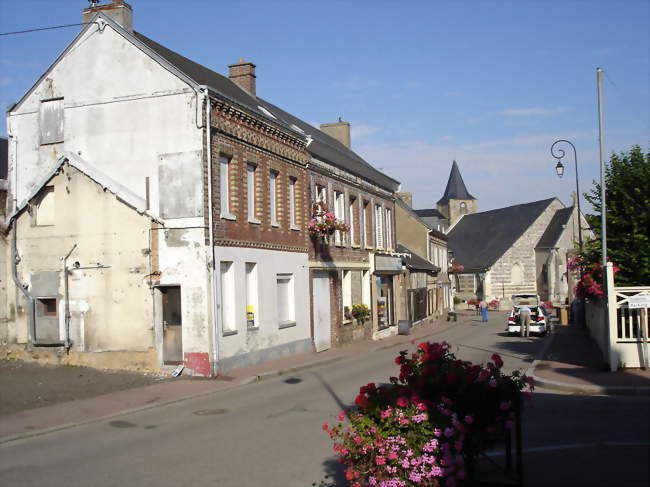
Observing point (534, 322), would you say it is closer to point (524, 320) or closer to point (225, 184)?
point (524, 320)

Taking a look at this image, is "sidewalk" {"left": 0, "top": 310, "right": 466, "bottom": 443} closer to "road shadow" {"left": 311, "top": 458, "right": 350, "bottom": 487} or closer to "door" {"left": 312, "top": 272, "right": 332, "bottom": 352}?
"door" {"left": 312, "top": 272, "right": 332, "bottom": 352}

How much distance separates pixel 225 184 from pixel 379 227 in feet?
48.8

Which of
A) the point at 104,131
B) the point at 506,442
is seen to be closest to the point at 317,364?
the point at 104,131

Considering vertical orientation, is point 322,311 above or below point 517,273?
below

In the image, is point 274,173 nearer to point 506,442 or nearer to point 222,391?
point 222,391

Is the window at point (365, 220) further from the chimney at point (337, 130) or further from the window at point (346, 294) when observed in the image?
the chimney at point (337, 130)

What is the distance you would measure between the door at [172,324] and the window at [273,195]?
4690 millimetres

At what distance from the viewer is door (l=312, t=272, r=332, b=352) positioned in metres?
24.5

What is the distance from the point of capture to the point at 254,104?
2456cm

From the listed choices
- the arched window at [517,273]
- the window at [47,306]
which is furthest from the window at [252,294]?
the arched window at [517,273]

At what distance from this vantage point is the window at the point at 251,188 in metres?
20.1

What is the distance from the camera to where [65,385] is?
1573cm

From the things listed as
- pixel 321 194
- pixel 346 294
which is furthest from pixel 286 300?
pixel 346 294

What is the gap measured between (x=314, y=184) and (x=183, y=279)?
28.8 feet
